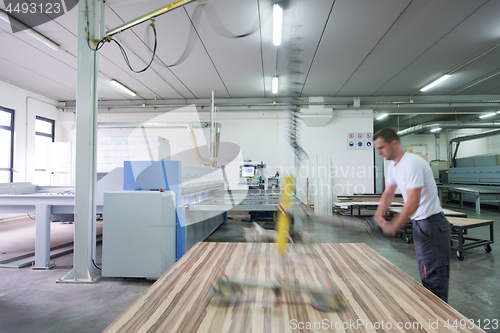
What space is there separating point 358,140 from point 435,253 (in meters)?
6.01

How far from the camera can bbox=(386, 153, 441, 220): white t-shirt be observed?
1455 millimetres

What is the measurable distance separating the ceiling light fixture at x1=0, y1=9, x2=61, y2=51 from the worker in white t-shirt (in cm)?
517

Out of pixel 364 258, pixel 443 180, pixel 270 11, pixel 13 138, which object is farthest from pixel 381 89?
pixel 13 138

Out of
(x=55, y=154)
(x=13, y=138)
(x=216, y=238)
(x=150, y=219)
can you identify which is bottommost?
(x=216, y=238)

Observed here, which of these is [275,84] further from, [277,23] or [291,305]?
[291,305]

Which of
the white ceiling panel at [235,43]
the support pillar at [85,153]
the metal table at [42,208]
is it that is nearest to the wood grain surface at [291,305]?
the support pillar at [85,153]

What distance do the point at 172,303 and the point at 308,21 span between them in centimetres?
399

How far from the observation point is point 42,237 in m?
2.77

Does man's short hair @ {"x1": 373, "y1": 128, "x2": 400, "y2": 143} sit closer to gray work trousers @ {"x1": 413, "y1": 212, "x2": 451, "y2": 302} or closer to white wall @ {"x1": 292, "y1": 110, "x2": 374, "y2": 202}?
gray work trousers @ {"x1": 413, "y1": 212, "x2": 451, "y2": 302}

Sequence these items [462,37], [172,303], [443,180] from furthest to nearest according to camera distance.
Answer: [443,180], [462,37], [172,303]

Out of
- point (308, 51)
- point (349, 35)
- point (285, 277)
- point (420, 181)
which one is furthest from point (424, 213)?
point (308, 51)

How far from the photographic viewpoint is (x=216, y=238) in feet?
13.7

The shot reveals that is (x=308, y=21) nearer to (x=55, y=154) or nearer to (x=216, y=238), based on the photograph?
(x=216, y=238)

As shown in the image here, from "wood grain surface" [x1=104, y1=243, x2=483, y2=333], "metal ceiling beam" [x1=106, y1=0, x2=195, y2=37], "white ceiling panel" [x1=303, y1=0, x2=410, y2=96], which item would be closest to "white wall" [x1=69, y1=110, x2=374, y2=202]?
"white ceiling panel" [x1=303, y1=0, x2=410, y2=96]
